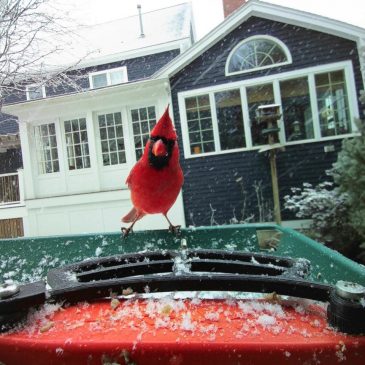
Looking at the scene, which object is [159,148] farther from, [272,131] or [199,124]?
[199,124]

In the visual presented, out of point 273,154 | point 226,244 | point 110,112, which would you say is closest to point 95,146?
point 110,112

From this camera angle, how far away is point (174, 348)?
484 millimetres

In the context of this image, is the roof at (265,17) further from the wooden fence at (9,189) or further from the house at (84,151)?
the wooden fence at (9,189)

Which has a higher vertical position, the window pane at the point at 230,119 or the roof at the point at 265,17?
the roof at the point at 265,17

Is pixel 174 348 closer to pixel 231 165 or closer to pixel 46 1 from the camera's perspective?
pixel 231 165

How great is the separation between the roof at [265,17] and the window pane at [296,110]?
1.04 meters

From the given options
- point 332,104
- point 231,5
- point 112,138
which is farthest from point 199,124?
point 231,5

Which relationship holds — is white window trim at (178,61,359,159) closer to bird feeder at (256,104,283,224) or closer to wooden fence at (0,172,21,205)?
bird feeder at (256,104,283,224)

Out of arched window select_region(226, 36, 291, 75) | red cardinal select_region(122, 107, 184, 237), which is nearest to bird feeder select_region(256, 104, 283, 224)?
arched window select_region(226, 36, 291, 75)

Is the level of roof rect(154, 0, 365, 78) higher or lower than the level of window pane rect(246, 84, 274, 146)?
higher

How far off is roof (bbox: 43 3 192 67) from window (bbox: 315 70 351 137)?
4.31 meters

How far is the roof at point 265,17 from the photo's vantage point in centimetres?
637

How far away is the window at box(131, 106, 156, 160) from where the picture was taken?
25.1ft

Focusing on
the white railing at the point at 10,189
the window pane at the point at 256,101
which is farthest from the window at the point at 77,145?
the window pane at the point at 256,101
